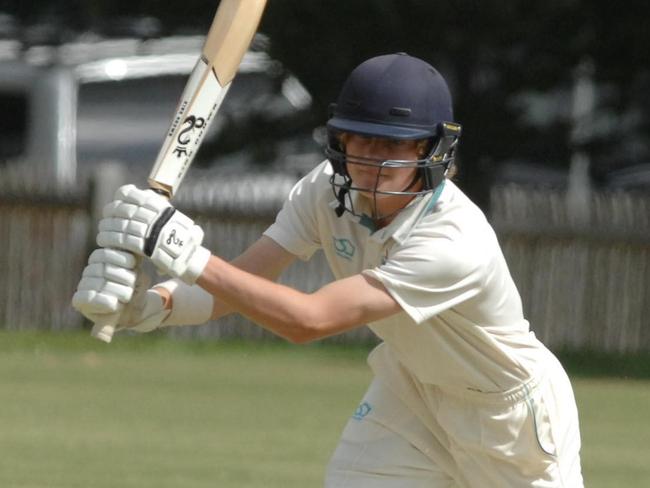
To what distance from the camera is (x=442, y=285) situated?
4.46 m

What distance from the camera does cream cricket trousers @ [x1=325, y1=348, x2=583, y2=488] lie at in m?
4.70

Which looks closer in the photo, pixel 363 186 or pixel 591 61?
pixel 363 186

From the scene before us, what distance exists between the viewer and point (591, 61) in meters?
14.2

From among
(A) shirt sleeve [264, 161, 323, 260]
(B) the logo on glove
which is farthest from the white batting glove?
(A) shirt sleeve [264, 161, 323, 260]

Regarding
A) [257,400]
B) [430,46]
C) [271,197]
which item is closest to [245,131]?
[271,197]

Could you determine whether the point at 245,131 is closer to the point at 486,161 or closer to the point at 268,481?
the point at 486,161

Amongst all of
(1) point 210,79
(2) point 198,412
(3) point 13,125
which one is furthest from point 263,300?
(3) point 13,125

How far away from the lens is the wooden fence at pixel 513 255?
530 inches

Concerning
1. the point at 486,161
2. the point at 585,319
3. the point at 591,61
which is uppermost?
the point at 591,61

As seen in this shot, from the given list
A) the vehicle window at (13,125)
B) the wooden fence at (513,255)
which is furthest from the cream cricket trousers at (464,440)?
the vehicle window at (13,125)

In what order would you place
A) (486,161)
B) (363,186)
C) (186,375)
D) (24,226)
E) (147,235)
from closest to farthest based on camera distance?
1. (147,235)
2. (363,186)
3. (186,375)
4. (24,226)
5. (486,161)

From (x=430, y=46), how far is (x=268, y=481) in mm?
6981

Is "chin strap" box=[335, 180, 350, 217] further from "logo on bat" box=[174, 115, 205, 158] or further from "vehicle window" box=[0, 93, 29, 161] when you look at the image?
"vehicle window" box=[0, 93, 29, 161]

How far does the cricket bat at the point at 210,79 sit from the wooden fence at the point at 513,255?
885 cm
